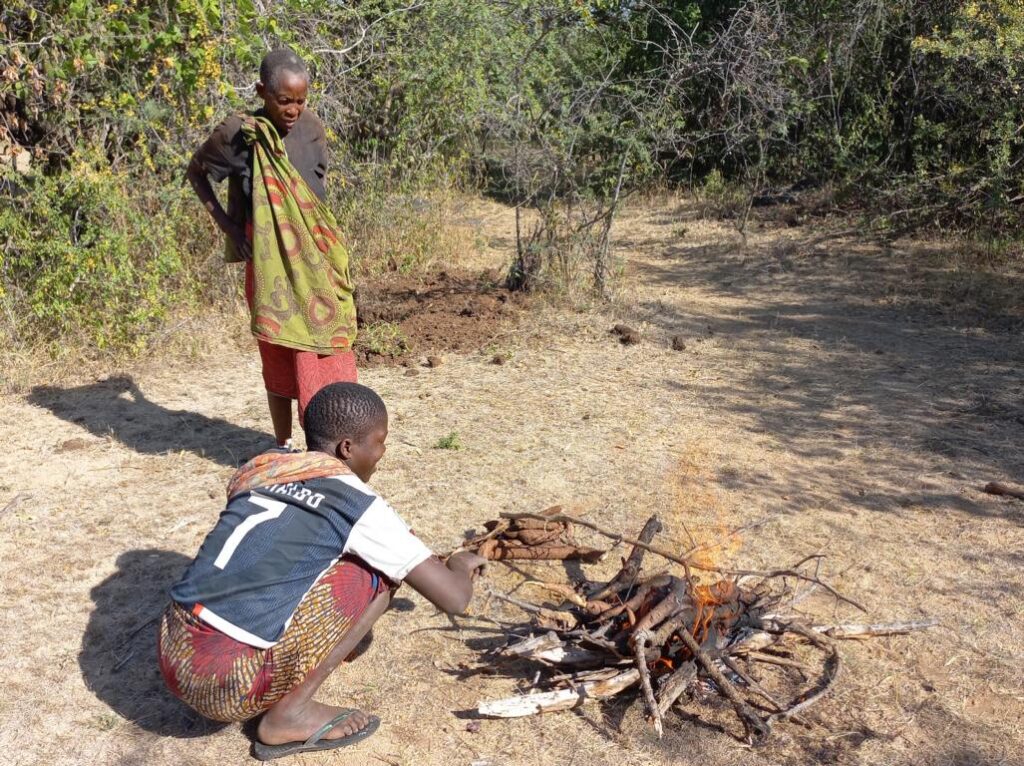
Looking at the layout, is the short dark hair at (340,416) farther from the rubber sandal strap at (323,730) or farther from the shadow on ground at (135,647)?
the shadow on ground at (135,647)

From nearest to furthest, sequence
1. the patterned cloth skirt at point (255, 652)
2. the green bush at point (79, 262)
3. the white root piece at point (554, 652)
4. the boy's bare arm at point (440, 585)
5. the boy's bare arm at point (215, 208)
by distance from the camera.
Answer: the patterned cloth skirt at point (255, 652) → the boy's bare arm at point (440, 585) → the white root piece at point (554, 652) → the boy's bare arm at point (215, 208) → the green bush at point (79, 262)

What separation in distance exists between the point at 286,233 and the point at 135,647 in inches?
68.0

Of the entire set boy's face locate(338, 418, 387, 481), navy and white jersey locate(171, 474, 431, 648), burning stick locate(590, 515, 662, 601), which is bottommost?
burning stick locate(590, 515, 662, 601)

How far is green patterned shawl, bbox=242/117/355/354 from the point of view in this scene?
3982 millimetres

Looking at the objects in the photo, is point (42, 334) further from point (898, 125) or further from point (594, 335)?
point (898, 125)

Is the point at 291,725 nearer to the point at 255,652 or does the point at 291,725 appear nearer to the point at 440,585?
the point at 255,652

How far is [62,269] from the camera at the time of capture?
230 inches

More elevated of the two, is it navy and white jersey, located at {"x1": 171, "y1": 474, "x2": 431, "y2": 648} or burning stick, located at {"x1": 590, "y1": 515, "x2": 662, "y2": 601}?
navy and white jersey, located at {"x1": 171, "y1": 474, "x2": 431, "y2": 648}

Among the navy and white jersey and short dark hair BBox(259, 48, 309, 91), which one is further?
short dark hair BBox(259, 48, 309, 91)

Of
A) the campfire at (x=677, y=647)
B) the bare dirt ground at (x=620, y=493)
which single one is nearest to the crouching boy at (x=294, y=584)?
the bare dirt ground at (x=620, y=493)

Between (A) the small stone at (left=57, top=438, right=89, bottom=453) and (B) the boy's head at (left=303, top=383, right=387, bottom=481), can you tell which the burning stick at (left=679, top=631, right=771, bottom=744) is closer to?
(B) the boy's head at (left=303, top=383, right=387, bottom=481)

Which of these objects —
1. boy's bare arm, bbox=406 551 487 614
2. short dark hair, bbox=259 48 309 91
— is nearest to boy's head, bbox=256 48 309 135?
short dark hair, bbox=259 48 309 91

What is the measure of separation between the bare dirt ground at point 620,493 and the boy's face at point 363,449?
782 mm

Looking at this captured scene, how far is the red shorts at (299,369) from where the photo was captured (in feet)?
13.7
